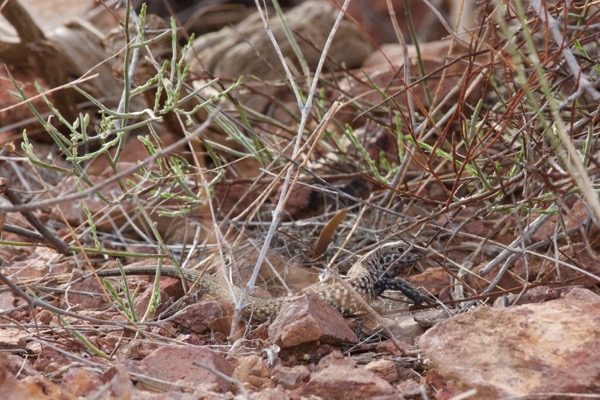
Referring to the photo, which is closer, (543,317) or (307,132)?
(543,317)

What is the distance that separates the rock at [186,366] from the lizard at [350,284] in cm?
64

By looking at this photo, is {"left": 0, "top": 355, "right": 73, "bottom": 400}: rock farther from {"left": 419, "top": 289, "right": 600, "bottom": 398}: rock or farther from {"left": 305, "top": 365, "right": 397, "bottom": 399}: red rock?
{"left": 419, "top": 289, "right": 600, "bottom": 398}: rock

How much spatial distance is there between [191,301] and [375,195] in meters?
1.28

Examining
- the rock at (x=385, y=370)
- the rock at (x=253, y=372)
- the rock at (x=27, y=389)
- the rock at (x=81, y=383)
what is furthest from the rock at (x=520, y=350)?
the rock at (x=27, y=389)

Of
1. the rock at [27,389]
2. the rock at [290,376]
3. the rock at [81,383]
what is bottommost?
the rock at [290,376]

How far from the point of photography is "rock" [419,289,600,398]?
2.23 m

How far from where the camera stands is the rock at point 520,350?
87.7 inches

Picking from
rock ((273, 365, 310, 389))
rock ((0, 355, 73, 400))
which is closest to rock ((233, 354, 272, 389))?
rock ((273, 365, 310, 389))

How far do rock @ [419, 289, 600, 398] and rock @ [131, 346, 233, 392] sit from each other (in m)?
0.58

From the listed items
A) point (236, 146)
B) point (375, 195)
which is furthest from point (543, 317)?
point (236, 146)

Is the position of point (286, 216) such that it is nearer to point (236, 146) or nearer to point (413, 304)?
point (236, 146)

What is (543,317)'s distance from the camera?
2492mm

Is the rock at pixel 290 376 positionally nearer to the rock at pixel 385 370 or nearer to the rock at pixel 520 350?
the rock at pixel 385 370

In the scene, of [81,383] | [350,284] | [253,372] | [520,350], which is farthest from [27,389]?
[350,284]
